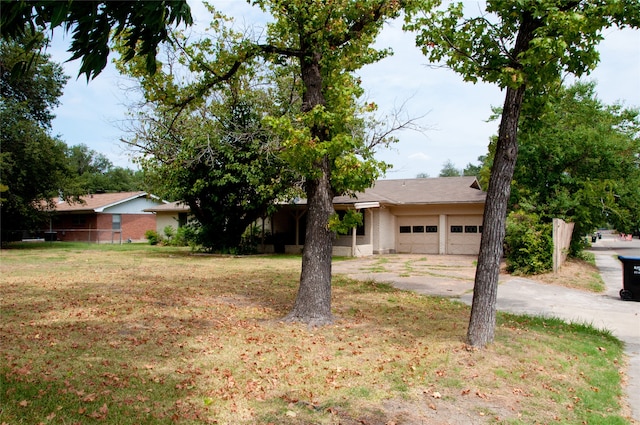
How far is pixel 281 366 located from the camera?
545 cm

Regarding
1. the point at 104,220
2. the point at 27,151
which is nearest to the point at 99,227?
the point at 104,220

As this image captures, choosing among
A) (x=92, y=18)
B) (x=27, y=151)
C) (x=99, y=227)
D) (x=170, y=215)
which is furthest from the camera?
(x=99, y=227)

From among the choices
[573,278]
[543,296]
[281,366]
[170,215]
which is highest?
[170,215]

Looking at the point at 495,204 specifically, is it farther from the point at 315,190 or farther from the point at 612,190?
the point at 612,190

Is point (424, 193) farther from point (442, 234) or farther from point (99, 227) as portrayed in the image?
point (99, 227)

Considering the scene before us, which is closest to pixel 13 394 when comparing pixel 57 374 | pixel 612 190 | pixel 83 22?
pixel 57 374

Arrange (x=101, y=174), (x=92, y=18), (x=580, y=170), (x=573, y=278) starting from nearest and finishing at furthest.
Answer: (x=92, y=18) < (x=573, y=278) < (x=580, y=170) < (x=101, y=174)

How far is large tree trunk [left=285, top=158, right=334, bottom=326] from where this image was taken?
764cm

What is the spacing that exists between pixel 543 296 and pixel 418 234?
14.7 metres

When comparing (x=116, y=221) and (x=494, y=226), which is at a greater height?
(x=116, y=221)

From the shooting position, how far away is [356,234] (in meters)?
24.8

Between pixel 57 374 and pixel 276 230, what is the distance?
823 inches

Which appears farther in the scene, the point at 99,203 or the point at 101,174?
the point at 101,174

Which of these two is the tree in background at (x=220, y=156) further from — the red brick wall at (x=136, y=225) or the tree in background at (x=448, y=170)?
the tree in background at (x=448, y=170)
